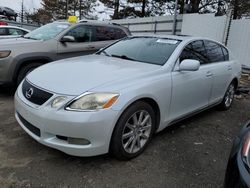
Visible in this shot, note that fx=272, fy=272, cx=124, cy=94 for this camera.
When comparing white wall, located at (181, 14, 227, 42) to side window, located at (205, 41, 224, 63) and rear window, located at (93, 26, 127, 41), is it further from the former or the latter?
side window, located at (205, 41, 224, 63)

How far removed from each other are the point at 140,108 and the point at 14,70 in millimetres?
3130

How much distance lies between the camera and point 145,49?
406 cm

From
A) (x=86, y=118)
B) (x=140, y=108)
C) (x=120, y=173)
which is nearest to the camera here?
(x=86, y=118)

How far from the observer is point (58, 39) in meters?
5.84

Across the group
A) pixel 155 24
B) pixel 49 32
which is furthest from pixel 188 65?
pixel 155 24

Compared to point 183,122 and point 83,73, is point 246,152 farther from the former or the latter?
point 183,122

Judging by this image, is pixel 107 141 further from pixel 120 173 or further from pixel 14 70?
pixel 14 70

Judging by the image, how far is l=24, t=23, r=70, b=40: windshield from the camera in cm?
595

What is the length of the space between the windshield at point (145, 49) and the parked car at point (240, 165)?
190 cm

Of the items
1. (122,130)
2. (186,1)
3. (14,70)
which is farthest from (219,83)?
(186,1)

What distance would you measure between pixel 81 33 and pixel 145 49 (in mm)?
2778

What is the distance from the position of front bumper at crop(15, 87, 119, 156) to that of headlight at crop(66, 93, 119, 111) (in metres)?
0.06

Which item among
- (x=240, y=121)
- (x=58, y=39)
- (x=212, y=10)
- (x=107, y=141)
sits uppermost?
(x=212, y=10)

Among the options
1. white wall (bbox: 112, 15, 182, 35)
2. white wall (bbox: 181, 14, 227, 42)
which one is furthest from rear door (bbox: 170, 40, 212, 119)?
white wall (bbox: 112, 15, 182, 35)
